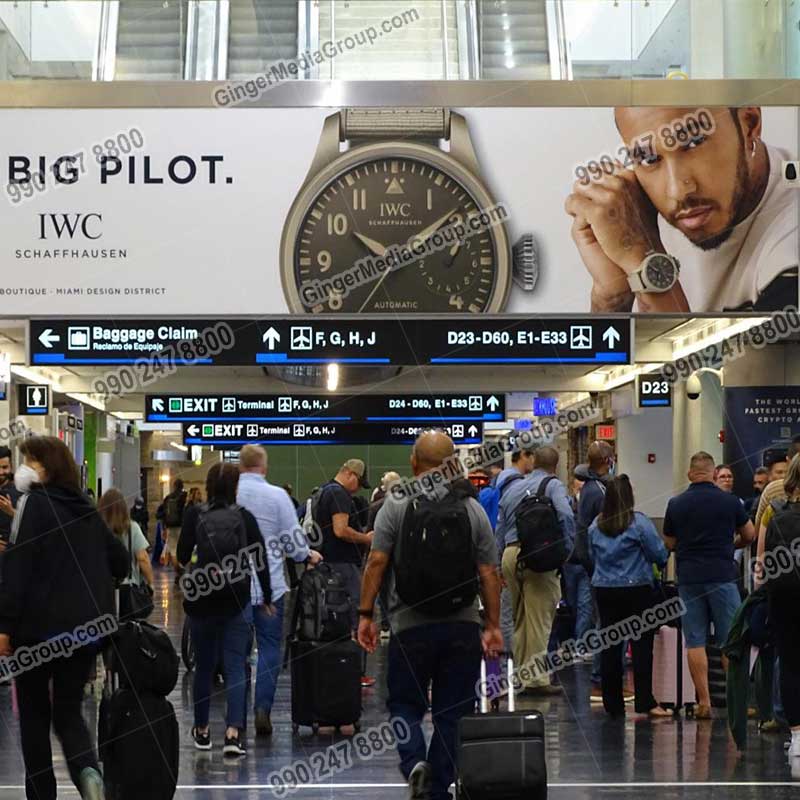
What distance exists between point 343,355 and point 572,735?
11.8 feet

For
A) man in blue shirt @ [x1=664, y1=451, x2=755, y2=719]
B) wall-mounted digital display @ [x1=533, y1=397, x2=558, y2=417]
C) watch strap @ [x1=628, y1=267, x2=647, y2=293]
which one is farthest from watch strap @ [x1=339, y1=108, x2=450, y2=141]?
wall-mounted digital display @ [x1=533, y1=397, x2=558, y2=417]

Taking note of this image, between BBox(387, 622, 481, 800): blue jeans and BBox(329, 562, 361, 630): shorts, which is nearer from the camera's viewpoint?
BBox(387, 622, 481, 800): blue jeans

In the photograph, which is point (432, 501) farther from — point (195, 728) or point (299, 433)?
point (299, 433)

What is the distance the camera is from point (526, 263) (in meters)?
11.9

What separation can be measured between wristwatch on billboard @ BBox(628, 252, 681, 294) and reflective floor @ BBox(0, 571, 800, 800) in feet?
11.3

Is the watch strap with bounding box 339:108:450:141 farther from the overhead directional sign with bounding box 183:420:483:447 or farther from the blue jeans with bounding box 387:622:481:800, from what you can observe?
the overhead directional sign with bounding box 183:420:483:447

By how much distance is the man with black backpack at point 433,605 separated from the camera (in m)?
6.47

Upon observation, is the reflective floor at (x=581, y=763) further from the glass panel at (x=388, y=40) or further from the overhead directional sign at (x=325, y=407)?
the overhead directional sign at (x=325, y=407)

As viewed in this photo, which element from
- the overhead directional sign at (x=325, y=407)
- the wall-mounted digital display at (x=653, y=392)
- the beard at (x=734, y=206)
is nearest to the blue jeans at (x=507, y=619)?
the beard at (x=734, y=206)

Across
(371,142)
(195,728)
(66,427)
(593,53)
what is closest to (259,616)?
(195,728)

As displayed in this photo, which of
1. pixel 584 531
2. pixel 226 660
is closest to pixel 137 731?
pixel 226 660

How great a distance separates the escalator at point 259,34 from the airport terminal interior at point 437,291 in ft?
0.18

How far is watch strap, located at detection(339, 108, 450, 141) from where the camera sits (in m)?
12.1

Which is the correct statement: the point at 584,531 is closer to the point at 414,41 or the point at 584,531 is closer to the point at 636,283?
the point at 636,283
